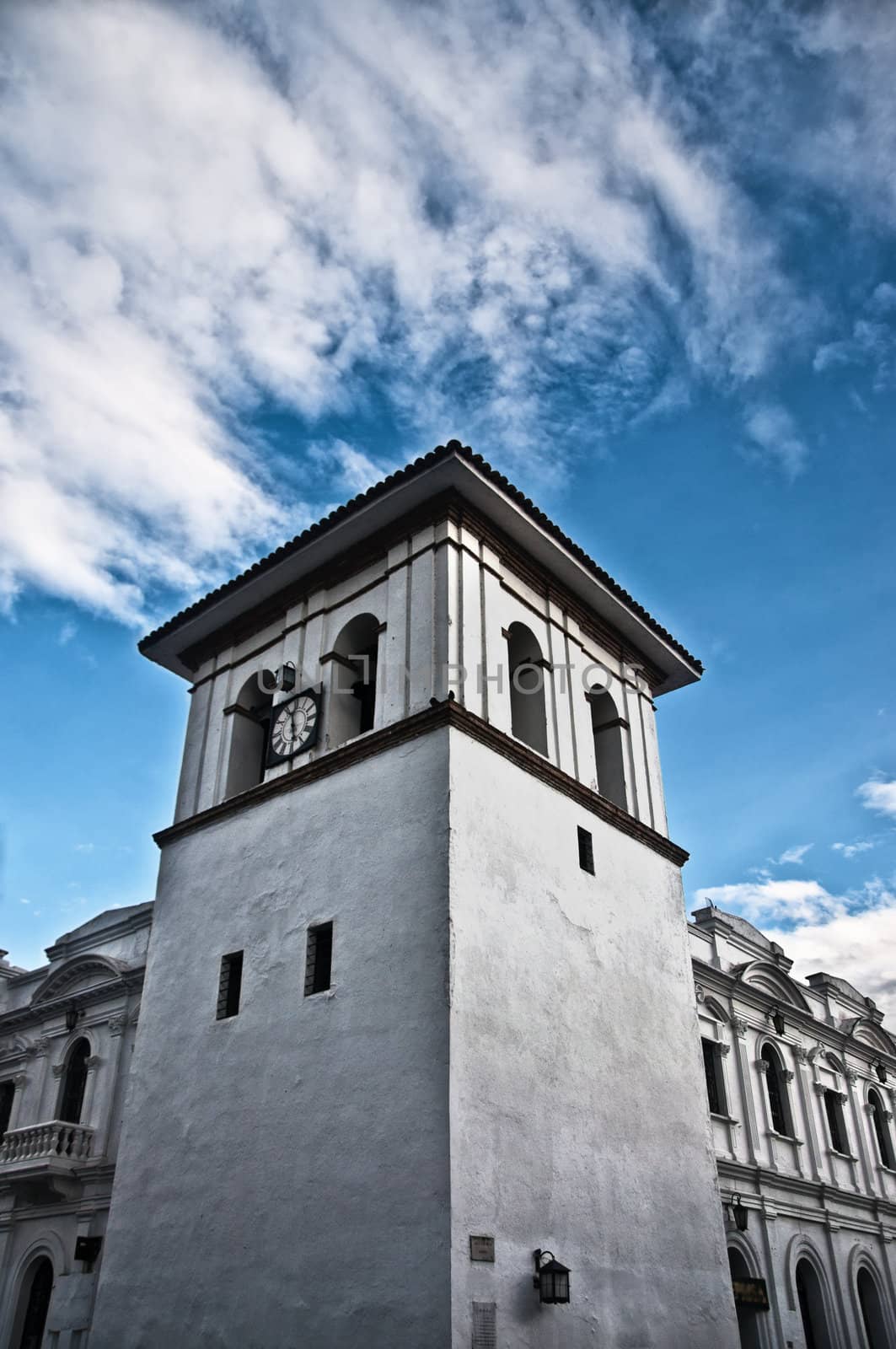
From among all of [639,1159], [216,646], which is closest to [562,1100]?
[639,1159]

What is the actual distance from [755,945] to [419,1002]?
14.7 metres

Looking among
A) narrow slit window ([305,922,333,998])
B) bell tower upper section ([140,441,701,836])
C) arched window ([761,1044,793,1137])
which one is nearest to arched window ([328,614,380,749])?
bell tower upper section ([140,441,701,836])

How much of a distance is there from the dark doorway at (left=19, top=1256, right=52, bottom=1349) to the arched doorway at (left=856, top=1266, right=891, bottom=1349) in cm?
1480

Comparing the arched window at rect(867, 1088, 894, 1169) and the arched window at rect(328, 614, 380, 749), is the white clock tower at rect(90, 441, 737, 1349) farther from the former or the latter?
the arched window at rect(867, 1088, 894, 1169)

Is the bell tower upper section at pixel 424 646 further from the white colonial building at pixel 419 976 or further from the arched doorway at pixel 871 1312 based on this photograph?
the arched doorway at pixel 871 1312

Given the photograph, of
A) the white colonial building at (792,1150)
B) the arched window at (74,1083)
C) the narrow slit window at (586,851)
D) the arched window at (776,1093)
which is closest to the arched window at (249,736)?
the narrow slit window at (586,851)

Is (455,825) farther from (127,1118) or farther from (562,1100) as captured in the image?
(127,1118)

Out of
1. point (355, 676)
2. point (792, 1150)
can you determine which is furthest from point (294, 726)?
point (792, 1150)

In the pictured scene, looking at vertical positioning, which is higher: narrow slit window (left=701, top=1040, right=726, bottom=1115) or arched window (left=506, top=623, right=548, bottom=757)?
arched window (left=506, top=623, right=548, bottom=757)

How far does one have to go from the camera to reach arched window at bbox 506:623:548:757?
14.4 meters

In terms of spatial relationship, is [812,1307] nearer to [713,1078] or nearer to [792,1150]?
[792,1150]

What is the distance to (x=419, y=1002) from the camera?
416 inches

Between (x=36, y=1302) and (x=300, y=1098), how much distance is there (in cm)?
1136

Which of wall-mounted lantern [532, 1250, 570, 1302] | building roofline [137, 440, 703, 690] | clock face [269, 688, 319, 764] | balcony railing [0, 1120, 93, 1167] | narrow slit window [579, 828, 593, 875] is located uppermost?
building roofline [137, 440, 703, 690]
